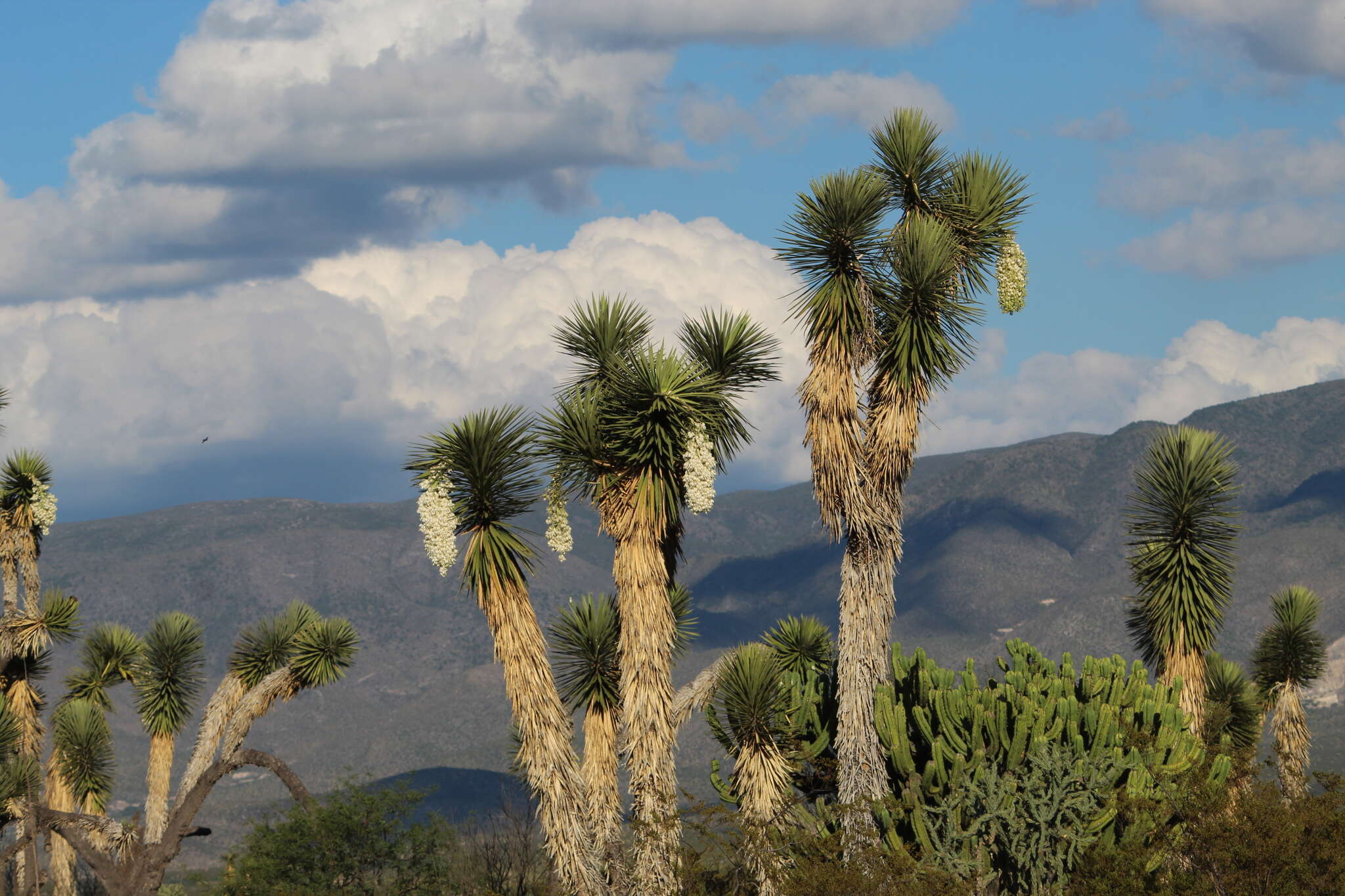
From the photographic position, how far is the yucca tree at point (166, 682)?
32.2m

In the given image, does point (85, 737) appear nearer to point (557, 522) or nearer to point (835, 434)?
point (557, 522)

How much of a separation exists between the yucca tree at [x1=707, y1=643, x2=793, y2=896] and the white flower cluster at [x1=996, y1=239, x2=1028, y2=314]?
605 cm

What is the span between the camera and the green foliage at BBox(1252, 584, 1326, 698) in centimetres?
3253

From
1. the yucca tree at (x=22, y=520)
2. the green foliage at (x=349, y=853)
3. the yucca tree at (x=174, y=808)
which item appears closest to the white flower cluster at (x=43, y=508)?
the yucca tree at (x=22, y=520)

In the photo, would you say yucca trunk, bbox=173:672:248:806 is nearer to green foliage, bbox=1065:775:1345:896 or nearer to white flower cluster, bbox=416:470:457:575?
white flower cluster, bbox=416:470:457:575

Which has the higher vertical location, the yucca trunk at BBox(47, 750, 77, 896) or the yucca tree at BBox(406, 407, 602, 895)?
the yucca tree at BBox(406, 407, 602, 895)

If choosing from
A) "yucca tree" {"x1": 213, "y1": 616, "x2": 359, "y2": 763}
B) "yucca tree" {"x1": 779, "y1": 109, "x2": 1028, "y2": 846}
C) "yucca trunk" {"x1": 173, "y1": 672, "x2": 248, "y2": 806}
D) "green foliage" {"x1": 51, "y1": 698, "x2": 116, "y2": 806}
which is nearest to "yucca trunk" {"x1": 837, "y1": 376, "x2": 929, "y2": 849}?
"yucca tree" {"x1": 779, "y1": 109, "x2": 1028, "y2": 846}

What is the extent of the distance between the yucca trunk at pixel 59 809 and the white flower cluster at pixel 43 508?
22.1 ft

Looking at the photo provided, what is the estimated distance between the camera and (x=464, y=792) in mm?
146875

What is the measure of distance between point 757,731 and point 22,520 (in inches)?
627

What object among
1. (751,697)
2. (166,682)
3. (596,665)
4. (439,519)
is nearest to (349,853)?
(166,682)

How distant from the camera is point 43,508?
28.8 metres

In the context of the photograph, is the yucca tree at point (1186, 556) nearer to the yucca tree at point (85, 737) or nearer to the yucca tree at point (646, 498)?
the yucca tree at point (646, 498)

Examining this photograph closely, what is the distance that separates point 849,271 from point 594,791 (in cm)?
804
